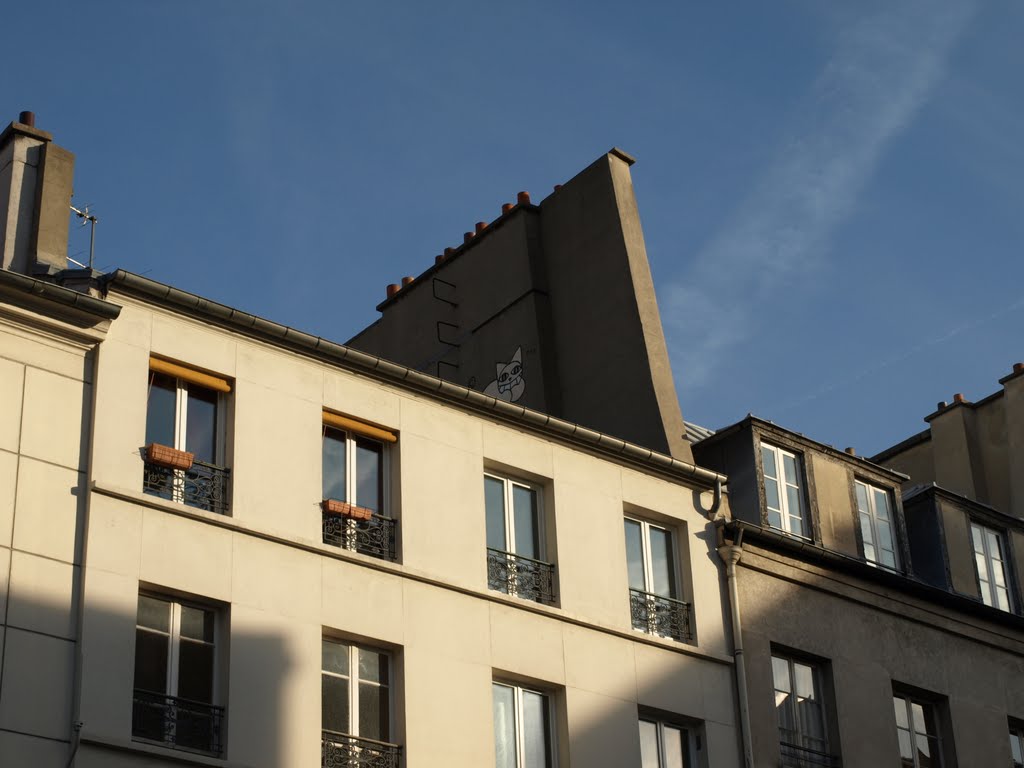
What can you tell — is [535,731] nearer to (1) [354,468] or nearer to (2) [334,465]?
(1) [354,468]

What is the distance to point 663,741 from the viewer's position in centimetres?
2147

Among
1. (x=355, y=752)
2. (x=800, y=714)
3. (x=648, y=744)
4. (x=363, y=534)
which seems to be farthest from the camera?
(x=800, y=714)

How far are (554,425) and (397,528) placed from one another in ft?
9.74

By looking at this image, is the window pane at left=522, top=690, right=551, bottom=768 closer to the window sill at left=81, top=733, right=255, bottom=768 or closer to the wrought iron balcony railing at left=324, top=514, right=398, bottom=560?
the wrought iron balcony railing at left=324, top=514, right=398, bottom=560

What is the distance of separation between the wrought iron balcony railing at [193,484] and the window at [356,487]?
1257 mm

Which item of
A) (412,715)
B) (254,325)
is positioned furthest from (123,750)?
(254,325)

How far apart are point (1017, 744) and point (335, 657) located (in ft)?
38.0

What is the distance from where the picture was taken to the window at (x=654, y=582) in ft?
72.7

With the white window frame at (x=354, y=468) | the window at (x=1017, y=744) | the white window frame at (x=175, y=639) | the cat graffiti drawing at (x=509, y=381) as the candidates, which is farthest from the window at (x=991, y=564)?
the white window frame at (x=175, y=639)

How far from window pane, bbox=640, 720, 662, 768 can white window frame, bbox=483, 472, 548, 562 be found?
7.67ft

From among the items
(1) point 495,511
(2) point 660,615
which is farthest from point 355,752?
(2) point 660,615

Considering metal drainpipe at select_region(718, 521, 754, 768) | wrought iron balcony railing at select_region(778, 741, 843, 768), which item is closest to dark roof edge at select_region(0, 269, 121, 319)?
metal drainpipe at select_region(718, 521, 754, 768)

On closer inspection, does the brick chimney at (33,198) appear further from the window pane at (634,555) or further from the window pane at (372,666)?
the window pane at (634,555)

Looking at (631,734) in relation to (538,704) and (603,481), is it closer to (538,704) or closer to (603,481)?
(538,704)
